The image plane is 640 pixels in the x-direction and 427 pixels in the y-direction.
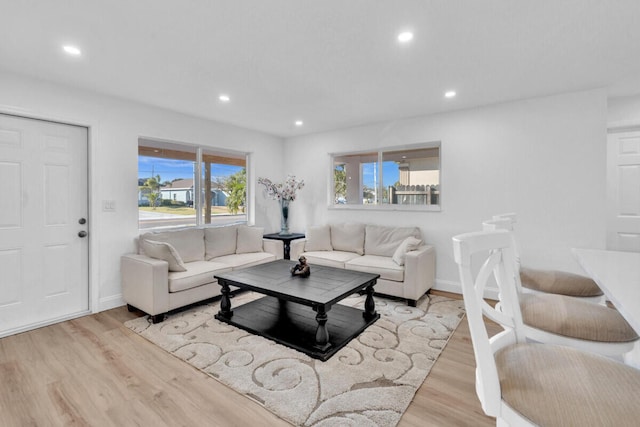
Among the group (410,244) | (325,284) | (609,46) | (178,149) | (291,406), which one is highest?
(609,46)

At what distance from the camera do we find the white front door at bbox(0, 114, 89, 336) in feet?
9.40

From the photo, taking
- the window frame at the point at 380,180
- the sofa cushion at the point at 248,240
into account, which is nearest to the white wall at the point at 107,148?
the sofa cushion at the point at 248,240

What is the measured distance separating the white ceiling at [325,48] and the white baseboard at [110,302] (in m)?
2.32

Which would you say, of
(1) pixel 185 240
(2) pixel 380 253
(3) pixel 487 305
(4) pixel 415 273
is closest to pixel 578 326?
(3) pixel 487 305

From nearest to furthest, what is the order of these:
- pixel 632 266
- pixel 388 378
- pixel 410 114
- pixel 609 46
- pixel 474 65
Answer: pixel 632 266, pixel 388 378, pixel 609 46, pixel 474 65, pixel 410 114

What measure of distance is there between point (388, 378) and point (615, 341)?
1.29 meters

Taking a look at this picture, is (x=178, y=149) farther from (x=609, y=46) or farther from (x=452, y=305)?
(x=609, y=46)

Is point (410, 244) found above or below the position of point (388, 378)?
above

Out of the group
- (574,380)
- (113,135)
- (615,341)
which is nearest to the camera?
(574,380)

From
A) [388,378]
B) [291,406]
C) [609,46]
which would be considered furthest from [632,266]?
[291,406]

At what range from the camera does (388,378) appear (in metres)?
2.12

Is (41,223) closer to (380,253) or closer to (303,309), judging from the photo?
(303,309)

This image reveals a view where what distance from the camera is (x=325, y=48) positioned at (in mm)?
2391

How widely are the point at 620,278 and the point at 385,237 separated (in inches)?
121
